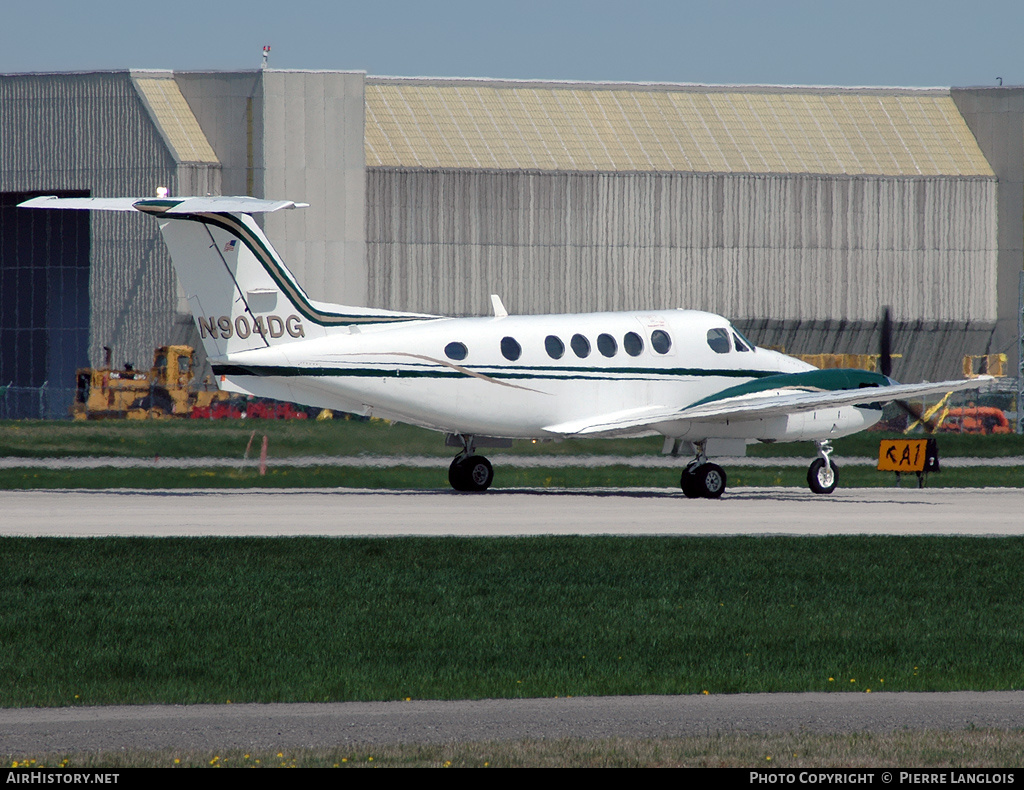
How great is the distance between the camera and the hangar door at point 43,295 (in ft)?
229

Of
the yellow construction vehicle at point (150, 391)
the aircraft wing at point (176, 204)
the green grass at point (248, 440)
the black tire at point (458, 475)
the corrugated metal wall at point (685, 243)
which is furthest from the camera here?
the corrugated metal wall at point (685, 243)

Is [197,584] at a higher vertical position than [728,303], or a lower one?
lower

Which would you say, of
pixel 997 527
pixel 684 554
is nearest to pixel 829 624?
pixel 684 554

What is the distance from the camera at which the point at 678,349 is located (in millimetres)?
30500

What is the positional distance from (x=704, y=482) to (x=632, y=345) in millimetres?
3165

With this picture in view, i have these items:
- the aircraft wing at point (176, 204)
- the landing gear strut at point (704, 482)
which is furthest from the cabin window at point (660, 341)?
the aircraft wing at point (176, 204)

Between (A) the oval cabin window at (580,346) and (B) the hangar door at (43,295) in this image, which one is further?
(B) the hangar door at (43,295)

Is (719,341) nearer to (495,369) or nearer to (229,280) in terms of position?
(495,369)

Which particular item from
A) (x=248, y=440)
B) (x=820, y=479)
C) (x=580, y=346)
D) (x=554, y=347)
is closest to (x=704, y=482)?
(x=820, y=479)

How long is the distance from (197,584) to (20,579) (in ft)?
6.68

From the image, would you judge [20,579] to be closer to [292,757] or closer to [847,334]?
[292,757]

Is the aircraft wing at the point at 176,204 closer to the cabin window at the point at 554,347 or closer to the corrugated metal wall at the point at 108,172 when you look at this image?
the cabin window at the point at 554,347

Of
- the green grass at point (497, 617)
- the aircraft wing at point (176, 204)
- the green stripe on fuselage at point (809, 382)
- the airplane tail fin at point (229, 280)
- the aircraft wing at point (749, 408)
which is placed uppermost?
the aircraft wing at point (176, 204)

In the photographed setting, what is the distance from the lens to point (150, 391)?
57906mm
